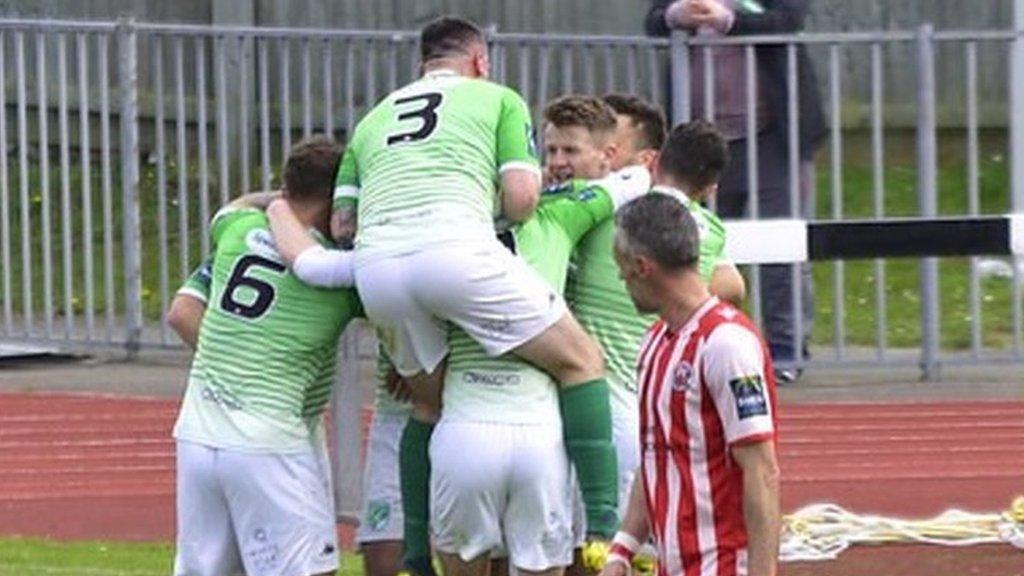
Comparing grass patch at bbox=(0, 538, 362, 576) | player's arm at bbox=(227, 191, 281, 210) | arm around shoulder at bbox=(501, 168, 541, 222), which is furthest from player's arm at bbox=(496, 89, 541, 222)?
grass patch at bbox=(0, 538, 362, 576)

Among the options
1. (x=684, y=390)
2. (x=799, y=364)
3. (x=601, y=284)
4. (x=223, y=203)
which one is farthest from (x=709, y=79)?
(x=684, y=390)

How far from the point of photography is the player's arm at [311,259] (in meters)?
9.21

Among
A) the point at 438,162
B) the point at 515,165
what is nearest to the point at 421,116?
the point at 438,162

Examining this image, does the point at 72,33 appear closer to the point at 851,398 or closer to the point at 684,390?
the point at 851,398

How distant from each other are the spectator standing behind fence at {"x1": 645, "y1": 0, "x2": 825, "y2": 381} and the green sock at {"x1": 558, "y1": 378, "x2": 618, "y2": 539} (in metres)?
7.29

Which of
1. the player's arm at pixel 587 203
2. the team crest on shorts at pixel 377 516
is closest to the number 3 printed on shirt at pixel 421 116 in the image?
the player's arm at pixel 587 203

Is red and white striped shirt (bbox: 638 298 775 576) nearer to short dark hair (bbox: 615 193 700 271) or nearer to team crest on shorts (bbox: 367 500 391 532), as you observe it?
short dark hair (bbox: 615 193 700 271)

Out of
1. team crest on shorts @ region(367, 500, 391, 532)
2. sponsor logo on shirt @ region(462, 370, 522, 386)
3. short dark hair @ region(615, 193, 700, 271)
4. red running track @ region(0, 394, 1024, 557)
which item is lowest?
red running track @ region(0, 394, 1024, 557)

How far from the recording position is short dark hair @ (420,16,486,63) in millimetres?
9305

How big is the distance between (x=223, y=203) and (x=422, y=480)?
791 cm

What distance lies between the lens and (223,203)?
17.2 meters

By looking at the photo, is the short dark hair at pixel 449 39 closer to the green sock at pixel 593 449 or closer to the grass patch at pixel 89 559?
the green sock at pixel 593 449

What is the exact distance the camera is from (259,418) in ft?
30.5

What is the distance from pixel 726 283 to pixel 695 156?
0.45m
